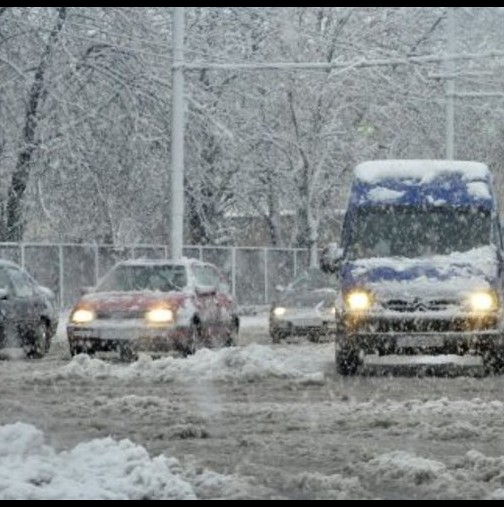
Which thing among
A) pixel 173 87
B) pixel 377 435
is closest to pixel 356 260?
pixel 377 435

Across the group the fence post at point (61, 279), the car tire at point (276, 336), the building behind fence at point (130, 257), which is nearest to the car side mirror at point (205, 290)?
the car tire at point (276, 336)

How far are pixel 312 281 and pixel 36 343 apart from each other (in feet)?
26.0

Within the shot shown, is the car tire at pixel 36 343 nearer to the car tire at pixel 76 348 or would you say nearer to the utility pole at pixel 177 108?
the car tire at pixel 76 348

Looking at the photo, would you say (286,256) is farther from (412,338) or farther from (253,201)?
(412,338)

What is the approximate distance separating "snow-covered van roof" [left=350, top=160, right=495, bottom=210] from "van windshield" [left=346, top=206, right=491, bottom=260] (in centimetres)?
12

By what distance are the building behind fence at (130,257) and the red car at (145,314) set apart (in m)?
10.5

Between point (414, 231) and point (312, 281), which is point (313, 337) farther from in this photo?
point (414, 231)

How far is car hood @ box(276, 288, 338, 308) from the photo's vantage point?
89.4ft

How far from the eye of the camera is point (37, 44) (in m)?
30.7

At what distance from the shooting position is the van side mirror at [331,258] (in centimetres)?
1894

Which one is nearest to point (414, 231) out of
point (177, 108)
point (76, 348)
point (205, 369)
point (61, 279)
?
point (205, 369)

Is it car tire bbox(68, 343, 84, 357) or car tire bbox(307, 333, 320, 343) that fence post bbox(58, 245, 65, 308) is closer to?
car tire bbox(307, 333, 320, 343)

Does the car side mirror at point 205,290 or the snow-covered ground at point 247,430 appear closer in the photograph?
the snow-covered ground at point 247,430

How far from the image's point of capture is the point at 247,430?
12.1 meters
